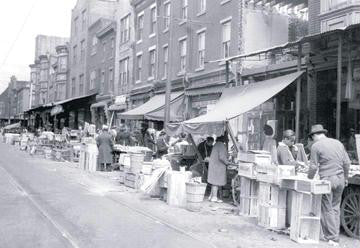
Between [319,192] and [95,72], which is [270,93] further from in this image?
[95,72]

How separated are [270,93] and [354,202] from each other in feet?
14.5

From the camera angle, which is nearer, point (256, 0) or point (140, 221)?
point (140, 221)

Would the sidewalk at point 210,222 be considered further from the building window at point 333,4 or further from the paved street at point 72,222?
the building window at point 333,4

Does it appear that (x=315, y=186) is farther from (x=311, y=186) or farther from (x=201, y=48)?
(x=201, y=48)

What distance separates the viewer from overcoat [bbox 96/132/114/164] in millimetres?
20266

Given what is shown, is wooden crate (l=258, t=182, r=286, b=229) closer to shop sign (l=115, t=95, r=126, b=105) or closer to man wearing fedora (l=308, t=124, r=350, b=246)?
man wearing fedora (l=308, t=124, r=350, b=246)

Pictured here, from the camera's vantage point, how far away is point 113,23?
39812 millimetres

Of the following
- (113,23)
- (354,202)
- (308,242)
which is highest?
(113,23)

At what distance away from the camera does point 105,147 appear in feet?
67.1

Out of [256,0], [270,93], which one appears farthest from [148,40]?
[270,93]

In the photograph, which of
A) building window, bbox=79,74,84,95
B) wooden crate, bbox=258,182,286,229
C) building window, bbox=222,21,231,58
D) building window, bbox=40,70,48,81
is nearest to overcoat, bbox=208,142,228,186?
wooden crate, bbox=258,182,286,229

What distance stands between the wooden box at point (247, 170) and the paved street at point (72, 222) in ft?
7.72

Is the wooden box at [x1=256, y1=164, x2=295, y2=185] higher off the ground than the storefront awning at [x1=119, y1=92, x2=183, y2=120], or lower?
lower

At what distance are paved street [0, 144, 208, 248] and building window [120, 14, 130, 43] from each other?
24.2 meters
